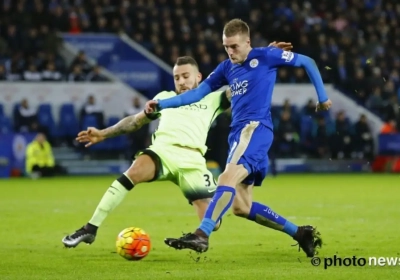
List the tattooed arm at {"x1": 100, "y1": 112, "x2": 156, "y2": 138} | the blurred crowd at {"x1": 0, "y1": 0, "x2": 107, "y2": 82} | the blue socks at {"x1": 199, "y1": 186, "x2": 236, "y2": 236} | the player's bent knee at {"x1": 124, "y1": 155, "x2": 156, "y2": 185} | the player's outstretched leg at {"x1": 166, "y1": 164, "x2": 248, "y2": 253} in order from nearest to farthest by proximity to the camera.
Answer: the player's outstretched leg at {"x1": 166, "y1": 164, "x2": 248, "y2": 253}
the blue socks at {"x1": 199, "y1": 186, "x2": 236, "y2": 236}
the tattooed arm at {"x1": 100, "y1": 112, "x2": 156, "y2": 138}
the player's bent knee at {"x1": 124, "y1": 155, "x2": 156, "y2": 185}
the blurred crowd at {"x1": 0, "y1": 0, "x2": 107, "y2": 82}

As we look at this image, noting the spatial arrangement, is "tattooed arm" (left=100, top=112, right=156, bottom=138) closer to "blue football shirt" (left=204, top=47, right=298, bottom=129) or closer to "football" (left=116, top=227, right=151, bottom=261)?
"blue football shirt" (left=204, top=47, right=298, bottom=129)

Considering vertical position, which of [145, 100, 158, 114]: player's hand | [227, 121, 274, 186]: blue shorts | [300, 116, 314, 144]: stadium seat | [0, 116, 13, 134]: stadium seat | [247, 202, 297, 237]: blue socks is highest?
[145, 100, 158, 114]: player's hand

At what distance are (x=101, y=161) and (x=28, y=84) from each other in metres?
2.93

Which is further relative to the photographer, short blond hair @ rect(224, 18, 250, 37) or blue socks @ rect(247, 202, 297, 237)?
blue socks @ rect(247, 202, 297, 237)

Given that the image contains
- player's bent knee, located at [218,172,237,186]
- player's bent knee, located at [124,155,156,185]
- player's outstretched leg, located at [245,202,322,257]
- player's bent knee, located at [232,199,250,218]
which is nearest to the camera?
player's bent knee, located at [218,172,237,186]

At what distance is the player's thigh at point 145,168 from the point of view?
9.12m

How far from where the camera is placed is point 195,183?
30.9 feet

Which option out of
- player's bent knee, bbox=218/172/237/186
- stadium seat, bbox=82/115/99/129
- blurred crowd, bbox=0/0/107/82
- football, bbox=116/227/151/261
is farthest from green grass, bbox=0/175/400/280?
blurred crowd, bbox=0/0/107/82

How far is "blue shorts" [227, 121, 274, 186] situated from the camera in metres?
8.26

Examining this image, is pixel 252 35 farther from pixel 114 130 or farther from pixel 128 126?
pixel 114 130

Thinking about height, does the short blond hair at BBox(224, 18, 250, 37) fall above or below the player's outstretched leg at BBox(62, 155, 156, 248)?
above

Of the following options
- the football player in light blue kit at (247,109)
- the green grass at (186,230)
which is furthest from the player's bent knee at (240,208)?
the green grass at (186,230)

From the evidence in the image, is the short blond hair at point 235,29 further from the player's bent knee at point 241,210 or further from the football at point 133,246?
the football at point 133,246

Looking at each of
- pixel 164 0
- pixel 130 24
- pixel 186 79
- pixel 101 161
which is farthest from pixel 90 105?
pixel 186 79
